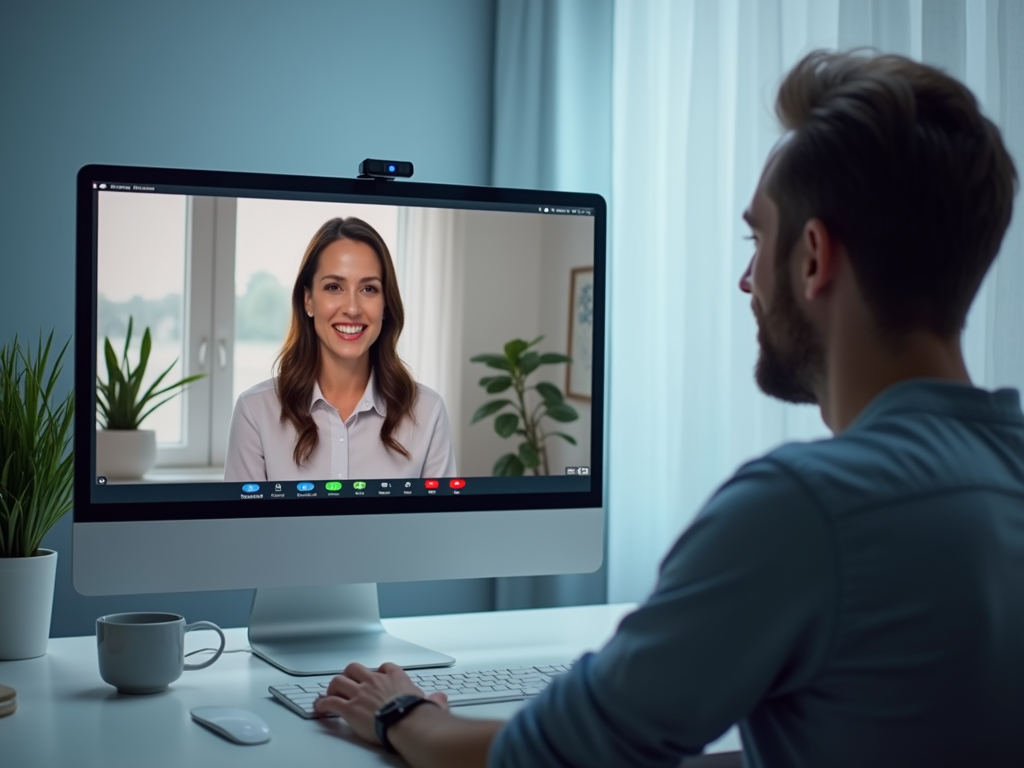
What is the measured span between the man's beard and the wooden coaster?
89 cm

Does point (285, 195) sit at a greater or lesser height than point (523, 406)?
greater

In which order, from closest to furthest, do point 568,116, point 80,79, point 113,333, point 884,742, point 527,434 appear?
point 884,742
point 113,333
point 527,434
point 80,79
point 568,116

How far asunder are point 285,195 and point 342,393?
27 centimetres

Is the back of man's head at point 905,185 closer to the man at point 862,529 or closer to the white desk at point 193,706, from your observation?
the man at point 862,529

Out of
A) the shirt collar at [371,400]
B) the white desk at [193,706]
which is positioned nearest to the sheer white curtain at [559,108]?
the white desk at [193,706]

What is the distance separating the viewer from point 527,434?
1.54 metres

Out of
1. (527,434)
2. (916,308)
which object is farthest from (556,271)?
(916,308)

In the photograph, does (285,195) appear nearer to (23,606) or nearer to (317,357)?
(317,357)

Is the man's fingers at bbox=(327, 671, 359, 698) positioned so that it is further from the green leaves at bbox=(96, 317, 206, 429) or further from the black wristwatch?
the green leaves at bbox=(96, 317, 206, 429)

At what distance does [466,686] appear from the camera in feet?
4.33

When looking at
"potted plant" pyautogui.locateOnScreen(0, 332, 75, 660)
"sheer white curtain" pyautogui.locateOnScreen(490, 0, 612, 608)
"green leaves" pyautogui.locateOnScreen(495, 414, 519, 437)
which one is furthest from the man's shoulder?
"sheer white curtain" pyautogui.locateOnScreen(490, 0, 612, 608)

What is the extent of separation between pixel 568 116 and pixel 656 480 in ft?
2.85

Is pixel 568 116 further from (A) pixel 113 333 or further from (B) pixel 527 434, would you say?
(A) pixel 113 333

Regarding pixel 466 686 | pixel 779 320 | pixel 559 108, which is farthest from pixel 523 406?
pixel 559 108
